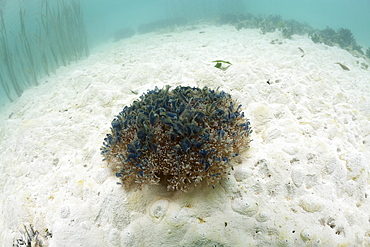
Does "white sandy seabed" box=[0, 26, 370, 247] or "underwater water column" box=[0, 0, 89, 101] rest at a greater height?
"white sandy seabed" box=[0, 26, 370, 247]

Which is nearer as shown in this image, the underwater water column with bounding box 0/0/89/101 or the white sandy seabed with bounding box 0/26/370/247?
the white sandy seabed with bounding box 0/26/370/247

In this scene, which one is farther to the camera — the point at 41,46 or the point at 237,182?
the point at 41,46

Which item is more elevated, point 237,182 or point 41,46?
point 237,182

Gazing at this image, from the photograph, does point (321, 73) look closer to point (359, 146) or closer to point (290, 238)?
point (359, 146)

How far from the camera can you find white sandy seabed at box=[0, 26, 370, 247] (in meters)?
2.38

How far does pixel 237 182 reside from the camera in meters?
2.67

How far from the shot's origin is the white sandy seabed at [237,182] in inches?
93.8

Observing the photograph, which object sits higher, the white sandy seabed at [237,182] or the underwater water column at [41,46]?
the white sandy seabed at [237,182]

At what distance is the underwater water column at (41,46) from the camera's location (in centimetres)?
1235

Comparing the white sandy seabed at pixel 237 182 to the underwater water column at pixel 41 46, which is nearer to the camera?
the white sandy seabed at pixel 237 182

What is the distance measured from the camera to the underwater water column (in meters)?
12.4

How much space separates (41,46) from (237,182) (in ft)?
52.7

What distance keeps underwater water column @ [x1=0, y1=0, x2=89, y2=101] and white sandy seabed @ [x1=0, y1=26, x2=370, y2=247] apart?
32.8ft

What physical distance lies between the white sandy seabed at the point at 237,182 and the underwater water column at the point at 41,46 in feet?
32.8
